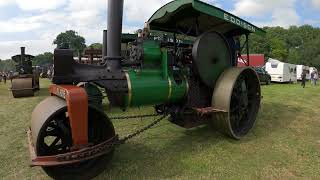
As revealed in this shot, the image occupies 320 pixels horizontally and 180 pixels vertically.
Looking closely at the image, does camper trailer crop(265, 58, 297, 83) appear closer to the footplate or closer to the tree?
the tree

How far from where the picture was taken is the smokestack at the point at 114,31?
5.29 m

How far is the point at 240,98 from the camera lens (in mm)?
6980

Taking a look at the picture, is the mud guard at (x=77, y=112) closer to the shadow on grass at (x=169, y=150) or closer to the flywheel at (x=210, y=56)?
the shadow on grass at (x=169, y=150)

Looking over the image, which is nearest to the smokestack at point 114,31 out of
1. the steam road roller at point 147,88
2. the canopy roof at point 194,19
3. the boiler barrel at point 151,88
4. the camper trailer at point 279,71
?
the steam road roller at point 147,88

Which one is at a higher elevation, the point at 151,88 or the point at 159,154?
the point at 151,88

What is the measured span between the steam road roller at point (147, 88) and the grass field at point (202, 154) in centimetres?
34

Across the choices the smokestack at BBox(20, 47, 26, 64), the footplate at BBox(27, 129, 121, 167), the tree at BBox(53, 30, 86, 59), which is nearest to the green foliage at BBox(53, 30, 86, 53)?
the tree at BBox(53, 30, 86, 59)

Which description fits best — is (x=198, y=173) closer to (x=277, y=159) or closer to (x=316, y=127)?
(x=277, y=159)

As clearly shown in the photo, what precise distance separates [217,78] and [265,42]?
83900 mm

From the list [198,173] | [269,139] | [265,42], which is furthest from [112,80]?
[265,42]

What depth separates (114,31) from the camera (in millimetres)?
5312

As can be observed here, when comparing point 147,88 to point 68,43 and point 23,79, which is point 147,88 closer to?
point 68,43

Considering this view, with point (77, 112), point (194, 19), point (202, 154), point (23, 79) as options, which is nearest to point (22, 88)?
point (23, 79)

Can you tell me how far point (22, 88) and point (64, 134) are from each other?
11.3 metres
